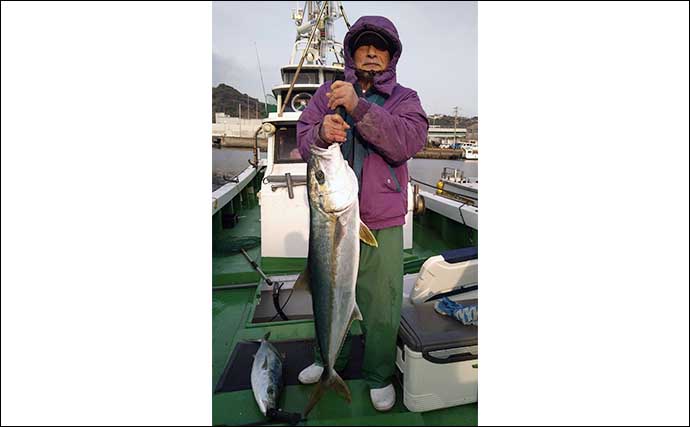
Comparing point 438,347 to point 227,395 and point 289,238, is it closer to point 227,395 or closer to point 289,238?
point 227,395

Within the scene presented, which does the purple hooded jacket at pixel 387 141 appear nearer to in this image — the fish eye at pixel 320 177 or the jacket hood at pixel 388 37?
the jacket hood at pixel 388 37

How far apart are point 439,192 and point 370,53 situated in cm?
628

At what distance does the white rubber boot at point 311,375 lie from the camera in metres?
2.64

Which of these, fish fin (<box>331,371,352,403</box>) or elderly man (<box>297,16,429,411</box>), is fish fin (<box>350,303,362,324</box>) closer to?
elderly man (<box>297,16,429,411</box>)

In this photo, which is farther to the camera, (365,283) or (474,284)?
(474,284)

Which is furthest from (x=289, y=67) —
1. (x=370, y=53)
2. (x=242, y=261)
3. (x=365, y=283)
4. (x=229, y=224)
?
(x=365, y=283)

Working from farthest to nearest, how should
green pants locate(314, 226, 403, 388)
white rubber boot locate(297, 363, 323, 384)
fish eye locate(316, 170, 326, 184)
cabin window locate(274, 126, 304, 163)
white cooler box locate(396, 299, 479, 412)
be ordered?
cabin window locate(274, 126, 304, 163), white rubber boot locate(297, 363, 323, 384), green pants locate(314, 226, 403, 388), white cooler box locate(396, 299, 479, 412), fish eye locate(316, 170, 326, 184)

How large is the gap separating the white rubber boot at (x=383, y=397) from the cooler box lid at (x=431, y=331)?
339 millimetres

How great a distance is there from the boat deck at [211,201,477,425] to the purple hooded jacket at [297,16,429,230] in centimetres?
113

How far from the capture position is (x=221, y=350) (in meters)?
3.23

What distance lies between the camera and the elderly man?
2070 millimetres

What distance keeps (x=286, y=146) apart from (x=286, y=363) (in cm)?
392

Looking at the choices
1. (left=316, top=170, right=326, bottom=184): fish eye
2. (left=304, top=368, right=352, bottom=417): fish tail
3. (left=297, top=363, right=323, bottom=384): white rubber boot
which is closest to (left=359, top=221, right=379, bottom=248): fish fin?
(left=316, top=170, right=326, bottom=184): fish eye

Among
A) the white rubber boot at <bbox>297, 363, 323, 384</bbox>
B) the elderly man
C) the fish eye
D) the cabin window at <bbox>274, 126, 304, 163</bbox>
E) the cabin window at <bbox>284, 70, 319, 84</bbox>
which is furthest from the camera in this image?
the cabin window at <bbox>284, 70, 319, 84</bbox>
